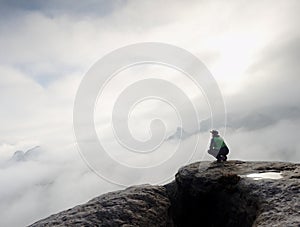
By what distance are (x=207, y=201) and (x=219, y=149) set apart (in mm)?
5810

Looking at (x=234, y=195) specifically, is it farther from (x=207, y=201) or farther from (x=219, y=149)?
(x=219, y=149)

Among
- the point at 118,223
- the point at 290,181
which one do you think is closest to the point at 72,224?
the point at 118,223

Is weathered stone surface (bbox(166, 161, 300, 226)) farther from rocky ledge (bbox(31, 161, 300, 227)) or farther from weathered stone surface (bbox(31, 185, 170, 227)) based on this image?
weathered stone surface (bbox(31, 185, 170, 227))

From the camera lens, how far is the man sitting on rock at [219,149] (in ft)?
88.2

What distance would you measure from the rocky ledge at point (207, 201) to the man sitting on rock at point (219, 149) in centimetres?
91

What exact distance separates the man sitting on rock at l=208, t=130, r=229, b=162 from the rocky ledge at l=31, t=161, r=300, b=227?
0.91 metres

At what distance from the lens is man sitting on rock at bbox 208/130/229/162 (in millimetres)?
26875

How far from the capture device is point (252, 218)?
17.0 m

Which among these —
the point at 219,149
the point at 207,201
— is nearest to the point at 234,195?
the point at 207,201

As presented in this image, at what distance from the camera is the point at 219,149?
26938 mm

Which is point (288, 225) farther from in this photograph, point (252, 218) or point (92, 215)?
point (92, 215)

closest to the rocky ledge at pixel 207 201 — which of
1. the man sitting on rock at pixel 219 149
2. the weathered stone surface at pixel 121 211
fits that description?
the weathered stone surface at pixel 121 211

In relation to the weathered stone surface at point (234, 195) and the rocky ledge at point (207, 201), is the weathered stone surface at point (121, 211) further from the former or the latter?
the weathered stone surface at point (234, 195)

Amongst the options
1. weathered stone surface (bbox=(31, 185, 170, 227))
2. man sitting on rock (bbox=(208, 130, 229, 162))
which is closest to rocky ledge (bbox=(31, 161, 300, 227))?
weathered stone surface (bbox=(31, 185, 170, 227))
